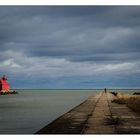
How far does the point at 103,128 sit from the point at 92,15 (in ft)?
13.2

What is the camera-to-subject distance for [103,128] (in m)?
12.6

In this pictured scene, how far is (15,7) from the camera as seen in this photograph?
43.1ft

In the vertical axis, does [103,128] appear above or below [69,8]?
below

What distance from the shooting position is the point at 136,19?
13.1 m

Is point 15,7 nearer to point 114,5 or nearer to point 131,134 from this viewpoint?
point 114,5
